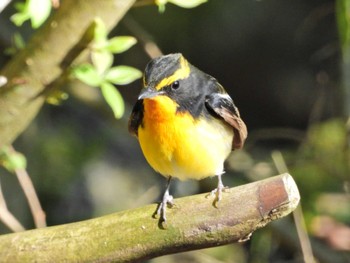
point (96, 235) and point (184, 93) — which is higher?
point (184, 93)

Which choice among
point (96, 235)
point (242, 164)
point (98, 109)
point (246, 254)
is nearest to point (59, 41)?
point (96, 235)

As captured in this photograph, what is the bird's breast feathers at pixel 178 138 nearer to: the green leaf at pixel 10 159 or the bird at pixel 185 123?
the bird at pixel 185 123

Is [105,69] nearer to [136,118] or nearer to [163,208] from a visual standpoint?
[136,118]

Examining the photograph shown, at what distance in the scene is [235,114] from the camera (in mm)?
2775

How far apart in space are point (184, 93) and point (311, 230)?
82.6 inches

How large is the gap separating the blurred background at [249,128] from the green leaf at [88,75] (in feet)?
4.46

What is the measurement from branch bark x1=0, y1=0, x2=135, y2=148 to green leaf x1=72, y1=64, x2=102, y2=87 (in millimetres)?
109

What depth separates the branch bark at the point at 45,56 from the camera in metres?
2.87

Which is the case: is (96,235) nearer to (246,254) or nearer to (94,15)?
(94,15)

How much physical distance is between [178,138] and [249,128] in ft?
9.64

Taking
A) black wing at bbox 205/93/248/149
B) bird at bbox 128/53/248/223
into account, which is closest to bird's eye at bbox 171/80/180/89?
bird at bbox 128/53/248/223

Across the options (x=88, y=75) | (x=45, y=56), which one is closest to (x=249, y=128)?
(x=45, y=56)

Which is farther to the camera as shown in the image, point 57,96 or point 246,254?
point 246,254

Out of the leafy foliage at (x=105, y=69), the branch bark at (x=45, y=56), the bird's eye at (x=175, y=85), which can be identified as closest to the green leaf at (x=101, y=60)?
the leafy foliage at (x=105, y=69)
